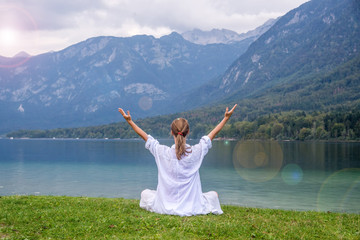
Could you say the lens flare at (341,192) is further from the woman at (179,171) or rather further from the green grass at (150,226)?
the woman at (179,171)

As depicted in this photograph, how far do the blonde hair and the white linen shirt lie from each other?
0.25 meters

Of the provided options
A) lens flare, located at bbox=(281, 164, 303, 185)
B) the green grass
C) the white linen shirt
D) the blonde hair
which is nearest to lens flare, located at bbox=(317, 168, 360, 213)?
lens flare, located at bbox=(281, 164, 303, 185)

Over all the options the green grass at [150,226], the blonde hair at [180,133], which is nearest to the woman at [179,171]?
the blonde hair at [180,133]

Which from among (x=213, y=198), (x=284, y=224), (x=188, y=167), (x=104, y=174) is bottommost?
(x=104, y=174)

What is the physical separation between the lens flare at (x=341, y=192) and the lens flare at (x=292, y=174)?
167 inches

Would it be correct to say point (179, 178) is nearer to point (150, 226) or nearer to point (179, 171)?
point (179, 171)

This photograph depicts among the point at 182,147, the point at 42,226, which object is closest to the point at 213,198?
the point at 182,147

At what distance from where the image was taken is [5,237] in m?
9.36

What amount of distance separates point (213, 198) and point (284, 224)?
2.56m

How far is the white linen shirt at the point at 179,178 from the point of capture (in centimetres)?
1127

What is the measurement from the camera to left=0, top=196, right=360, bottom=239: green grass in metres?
9.94

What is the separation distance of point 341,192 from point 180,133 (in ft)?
123

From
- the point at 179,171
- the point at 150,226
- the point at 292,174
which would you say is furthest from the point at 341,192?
the point at 150,226

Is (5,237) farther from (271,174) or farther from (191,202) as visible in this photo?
(271,174)
